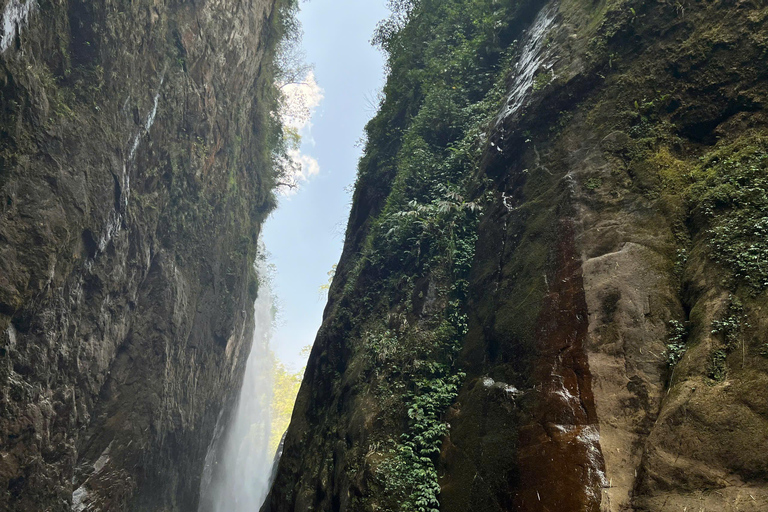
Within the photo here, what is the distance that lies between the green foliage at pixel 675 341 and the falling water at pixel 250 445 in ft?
74.4

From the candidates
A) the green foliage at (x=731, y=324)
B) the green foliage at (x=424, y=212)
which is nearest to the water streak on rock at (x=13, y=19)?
the green foliage at (x=424, y=212)

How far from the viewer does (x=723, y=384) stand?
3844mm

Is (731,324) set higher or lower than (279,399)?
lower

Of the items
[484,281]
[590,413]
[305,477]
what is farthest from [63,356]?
[590,413]

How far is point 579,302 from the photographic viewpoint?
217 inches

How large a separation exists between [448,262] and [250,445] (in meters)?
53.1

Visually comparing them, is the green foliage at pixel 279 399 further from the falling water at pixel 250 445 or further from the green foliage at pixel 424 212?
the green foliage at pixel 424 212

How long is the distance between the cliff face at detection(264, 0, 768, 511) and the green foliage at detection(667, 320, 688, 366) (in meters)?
0.02

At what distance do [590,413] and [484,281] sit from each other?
303cm

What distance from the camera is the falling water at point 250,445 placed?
2586 centimetres

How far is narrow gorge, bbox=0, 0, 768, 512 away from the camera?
4500mm

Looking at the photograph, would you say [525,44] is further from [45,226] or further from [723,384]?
[45,226]

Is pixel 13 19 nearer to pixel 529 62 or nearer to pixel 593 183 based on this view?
pixel 529 62

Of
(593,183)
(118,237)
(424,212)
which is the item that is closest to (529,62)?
(424,212)
